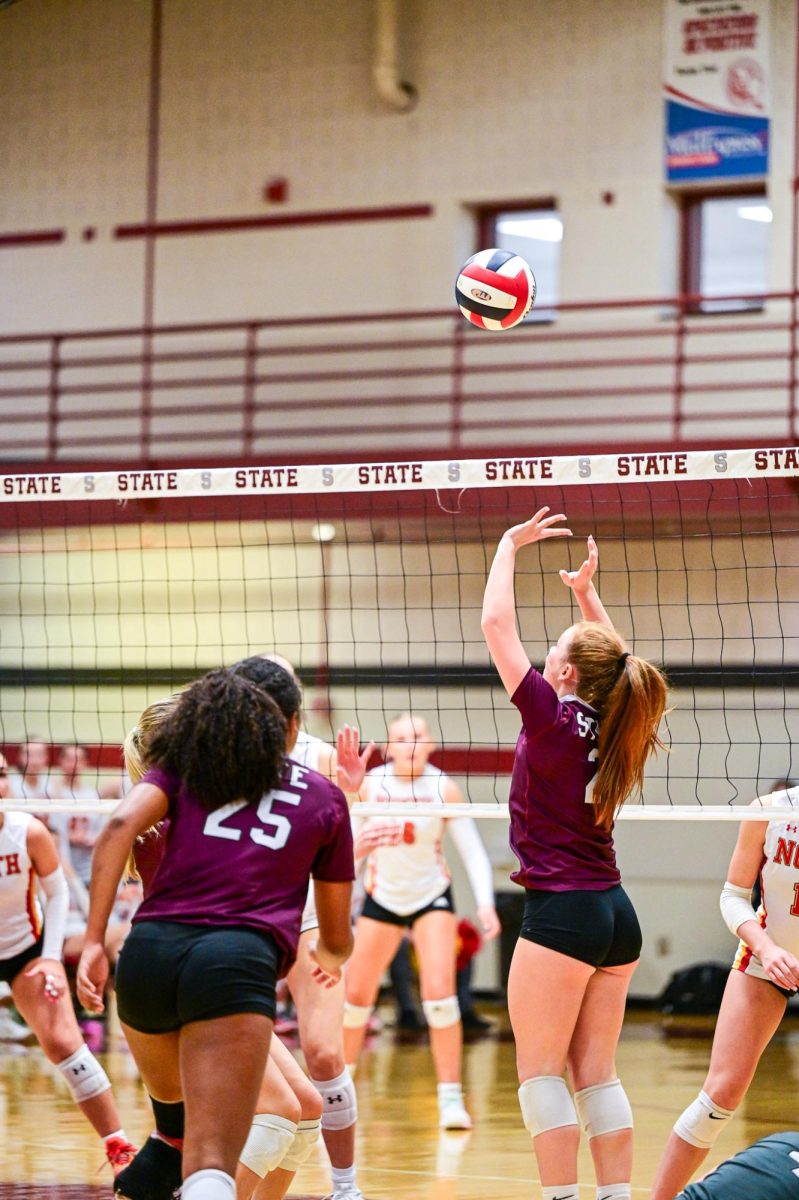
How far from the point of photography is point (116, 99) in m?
15.7

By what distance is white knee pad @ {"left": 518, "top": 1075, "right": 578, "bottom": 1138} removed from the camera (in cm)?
446

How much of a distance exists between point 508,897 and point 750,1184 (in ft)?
30.0

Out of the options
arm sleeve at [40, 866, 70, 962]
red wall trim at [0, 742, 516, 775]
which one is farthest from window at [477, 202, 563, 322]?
arm sleeve at [40, 866, 70, 962]

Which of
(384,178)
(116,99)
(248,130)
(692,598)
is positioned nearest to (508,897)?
(692,598)

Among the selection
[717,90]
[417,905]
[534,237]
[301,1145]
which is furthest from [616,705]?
[534,237]

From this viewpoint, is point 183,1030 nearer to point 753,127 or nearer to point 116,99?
point 753,127

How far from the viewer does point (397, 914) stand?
8352 mm

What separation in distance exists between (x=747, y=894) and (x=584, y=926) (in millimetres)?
1002

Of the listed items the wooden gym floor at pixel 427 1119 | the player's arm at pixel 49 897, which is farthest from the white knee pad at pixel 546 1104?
the player's arm at pixel 49 897

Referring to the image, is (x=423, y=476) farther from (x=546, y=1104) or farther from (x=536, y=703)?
(x=546, y=1104)

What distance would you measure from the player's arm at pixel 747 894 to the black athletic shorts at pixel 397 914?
3.25 metres

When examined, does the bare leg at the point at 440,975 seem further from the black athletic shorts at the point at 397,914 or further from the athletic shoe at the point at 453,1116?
the athletic shoe at the point at 453,1116

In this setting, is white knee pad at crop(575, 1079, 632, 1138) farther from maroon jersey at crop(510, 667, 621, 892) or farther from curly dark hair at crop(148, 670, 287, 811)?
curly dark hair at crop(148, 670, 287, 811)

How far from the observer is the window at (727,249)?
45.2ft
